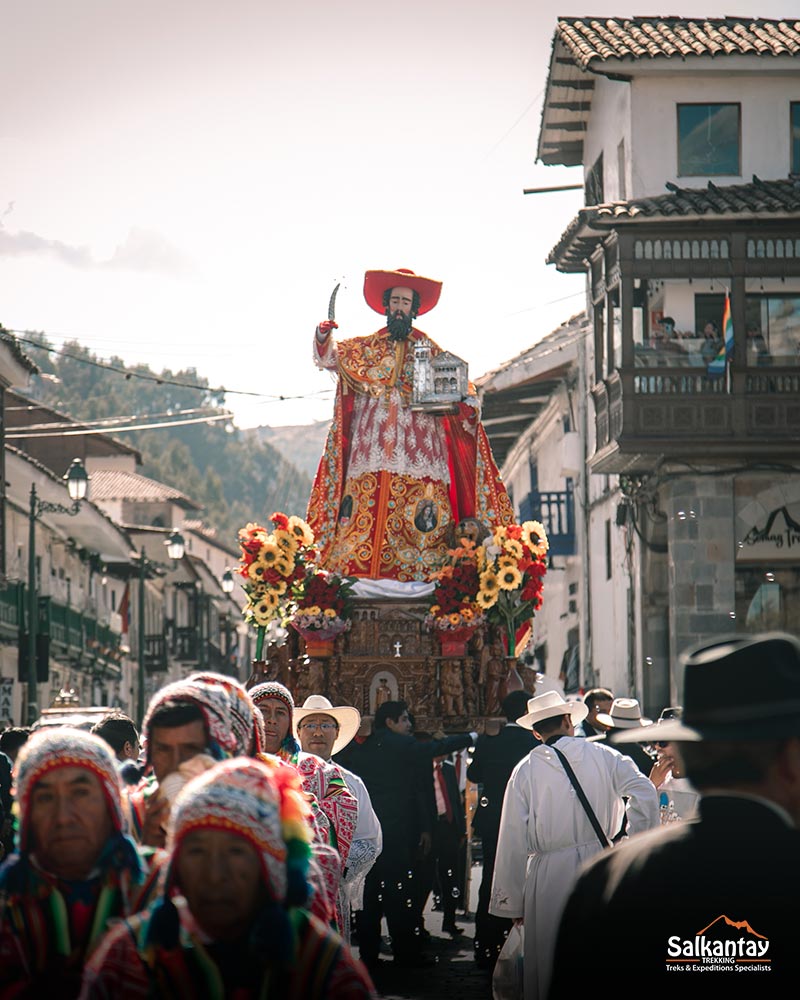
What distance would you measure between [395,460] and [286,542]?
1289mm

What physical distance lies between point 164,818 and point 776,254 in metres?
20.8

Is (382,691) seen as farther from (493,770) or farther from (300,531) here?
(493,770)

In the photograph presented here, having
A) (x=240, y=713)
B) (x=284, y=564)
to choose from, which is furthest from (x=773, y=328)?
(x=240, y=713)

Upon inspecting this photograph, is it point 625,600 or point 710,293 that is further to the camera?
point 625,600

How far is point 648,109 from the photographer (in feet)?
91.6

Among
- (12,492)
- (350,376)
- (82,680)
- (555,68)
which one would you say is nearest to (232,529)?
(82,680)

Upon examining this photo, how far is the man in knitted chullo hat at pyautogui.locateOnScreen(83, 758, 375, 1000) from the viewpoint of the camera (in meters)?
3.81

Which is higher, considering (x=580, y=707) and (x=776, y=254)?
(x=776, y=254)

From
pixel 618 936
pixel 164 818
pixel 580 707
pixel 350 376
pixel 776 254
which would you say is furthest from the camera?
pixel 776 254

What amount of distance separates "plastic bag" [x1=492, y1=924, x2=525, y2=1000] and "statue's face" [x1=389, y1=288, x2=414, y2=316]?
28.5 ft

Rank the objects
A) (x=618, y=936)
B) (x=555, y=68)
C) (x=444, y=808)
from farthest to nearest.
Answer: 1. (x=555, y=68)
2. (x=444, y=808)
3. (x=618, y=936)

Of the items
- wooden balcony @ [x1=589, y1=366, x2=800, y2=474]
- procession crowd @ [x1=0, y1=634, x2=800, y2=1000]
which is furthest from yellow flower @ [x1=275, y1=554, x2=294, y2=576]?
procession crowd @ [x1=0, y1=634, x2=800, y2=1000]

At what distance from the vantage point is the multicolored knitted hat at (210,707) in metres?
5.28

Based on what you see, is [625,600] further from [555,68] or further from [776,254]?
[555,68]
